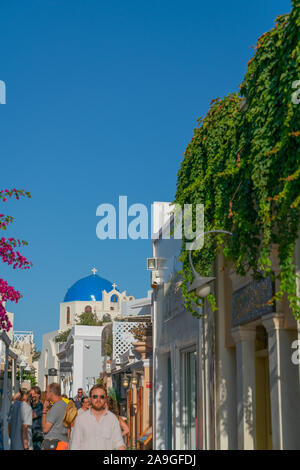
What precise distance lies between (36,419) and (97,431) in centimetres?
590

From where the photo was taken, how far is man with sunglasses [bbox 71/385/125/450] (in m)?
6.82

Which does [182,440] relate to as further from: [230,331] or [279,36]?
[279,36]

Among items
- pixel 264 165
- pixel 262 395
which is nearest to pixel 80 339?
pixel 262 395

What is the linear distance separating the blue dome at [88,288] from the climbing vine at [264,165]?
7170 centimetres

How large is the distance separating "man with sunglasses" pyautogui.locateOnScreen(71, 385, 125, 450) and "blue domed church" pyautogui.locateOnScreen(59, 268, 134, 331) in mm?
65972

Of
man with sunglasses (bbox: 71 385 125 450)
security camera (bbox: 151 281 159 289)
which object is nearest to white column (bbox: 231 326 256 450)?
man with sunglasses (bbox: 71 385 125 450)

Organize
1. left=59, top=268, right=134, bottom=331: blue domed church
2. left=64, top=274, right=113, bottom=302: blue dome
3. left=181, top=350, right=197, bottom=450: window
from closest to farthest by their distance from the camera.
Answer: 1. left=181, top=350, right=197, bottom=450: window
2. left=59, top=268, right=134, bottom=331: blue domed church
3. left=64, top=274, right=113, bottom=302: blue dome

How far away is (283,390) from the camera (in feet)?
25.8

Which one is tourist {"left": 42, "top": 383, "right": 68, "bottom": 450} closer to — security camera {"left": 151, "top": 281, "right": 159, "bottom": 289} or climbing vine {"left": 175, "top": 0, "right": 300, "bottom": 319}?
climbing vine {"left": 175, "top": 0, "right": 300, "bottom": 319}

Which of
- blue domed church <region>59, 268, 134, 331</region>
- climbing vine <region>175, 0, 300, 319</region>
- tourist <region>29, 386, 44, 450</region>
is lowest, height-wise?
tourist <region>29, 386, 44, 450</region>

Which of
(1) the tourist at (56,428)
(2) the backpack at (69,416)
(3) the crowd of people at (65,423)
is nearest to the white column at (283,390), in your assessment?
(3) the crowd of people at (65,423)

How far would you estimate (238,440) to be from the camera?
9867 mm

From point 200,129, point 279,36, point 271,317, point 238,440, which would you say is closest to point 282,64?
point 279,36

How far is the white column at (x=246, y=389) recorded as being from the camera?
9562mm
